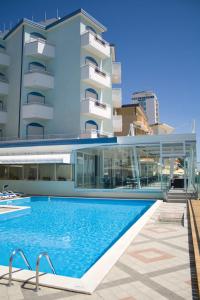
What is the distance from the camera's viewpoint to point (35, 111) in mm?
33531

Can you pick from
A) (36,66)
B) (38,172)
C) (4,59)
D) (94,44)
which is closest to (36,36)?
(36,66)

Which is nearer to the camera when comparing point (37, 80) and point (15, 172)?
point (15, 172)

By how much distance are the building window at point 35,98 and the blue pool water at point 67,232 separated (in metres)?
17.1

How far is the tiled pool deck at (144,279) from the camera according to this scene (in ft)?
17.7

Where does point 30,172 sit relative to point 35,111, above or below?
below

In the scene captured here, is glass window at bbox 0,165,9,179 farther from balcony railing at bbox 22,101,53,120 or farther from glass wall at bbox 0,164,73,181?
balcony railing at bbox 22,101,53,120

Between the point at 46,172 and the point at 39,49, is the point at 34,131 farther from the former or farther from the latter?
the point at 39,49

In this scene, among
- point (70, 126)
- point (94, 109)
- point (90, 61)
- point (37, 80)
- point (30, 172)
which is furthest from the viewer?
point (90, 61)

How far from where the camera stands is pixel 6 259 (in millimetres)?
9383

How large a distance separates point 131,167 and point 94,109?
34.5 feet

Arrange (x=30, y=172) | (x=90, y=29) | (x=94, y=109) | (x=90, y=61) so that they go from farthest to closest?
(x=90, y=29) → (x=90, y=61) → (x=94, y=109) → (x=30, y=172)

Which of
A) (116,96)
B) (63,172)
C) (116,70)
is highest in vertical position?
(116,70)

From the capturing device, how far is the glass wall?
1104 inches

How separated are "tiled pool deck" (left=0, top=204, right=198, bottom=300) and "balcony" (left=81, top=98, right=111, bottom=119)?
25429 millimetres
